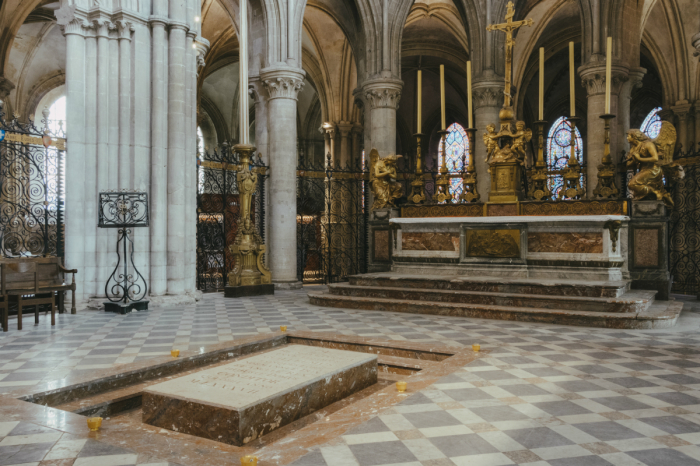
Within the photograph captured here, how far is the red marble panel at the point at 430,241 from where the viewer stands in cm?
1062

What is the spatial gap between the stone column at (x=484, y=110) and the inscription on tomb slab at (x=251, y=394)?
1188cm

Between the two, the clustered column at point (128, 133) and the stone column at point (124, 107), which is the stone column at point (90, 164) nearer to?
the clustered column at point (128, 133)

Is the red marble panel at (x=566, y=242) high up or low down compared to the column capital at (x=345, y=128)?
down

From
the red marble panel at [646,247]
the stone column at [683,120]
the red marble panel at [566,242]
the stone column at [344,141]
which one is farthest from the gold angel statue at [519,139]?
the stone column at [344,141]

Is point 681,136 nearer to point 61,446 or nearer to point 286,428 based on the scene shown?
point 286,428

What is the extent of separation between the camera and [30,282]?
7684mm

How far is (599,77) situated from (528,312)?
8.43m

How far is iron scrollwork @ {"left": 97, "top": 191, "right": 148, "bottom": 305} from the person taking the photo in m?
9.11

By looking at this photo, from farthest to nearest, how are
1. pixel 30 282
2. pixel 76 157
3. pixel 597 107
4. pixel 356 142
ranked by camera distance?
pixel 356 142 < pixel 597 107 < pixel 76 157 < pixel 30 282

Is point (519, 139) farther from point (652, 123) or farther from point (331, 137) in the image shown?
point (652, 123)

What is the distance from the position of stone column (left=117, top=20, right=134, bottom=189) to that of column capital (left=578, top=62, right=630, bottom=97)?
10.8 meters

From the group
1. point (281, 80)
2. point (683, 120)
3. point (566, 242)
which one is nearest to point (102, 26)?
point (281, 80)

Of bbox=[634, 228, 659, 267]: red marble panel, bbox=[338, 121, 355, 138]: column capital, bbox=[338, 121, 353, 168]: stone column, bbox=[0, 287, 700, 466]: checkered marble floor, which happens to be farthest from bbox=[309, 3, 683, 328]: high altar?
bbox=[338, 121, 355, 138]: column capital

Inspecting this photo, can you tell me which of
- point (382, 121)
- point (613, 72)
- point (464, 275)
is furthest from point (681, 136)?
point (464, 275)
